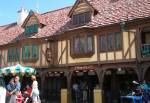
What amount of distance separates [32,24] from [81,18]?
22.2ft

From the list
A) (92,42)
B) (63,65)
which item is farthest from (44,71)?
(92,42)

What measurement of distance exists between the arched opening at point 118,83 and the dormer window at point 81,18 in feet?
14.3

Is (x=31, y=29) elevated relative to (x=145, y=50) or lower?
elevated

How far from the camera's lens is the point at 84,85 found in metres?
25.4

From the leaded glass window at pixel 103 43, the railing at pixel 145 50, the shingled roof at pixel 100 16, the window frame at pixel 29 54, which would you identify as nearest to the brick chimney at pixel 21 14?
the shingled roof at pixel 100 16

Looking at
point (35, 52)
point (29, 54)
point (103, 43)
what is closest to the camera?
point (103, 43)

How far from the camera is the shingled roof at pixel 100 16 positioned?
73.6ft

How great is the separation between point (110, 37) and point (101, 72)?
2.63 meters

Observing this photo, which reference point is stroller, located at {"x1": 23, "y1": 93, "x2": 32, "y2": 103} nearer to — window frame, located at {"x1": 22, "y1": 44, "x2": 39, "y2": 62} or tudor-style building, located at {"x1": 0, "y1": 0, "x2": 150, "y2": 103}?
tudor-style building, located at {"x1": 0, "y1": 0, "x2": 150, "y2": 103}

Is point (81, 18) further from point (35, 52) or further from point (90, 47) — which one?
point (35, 52)

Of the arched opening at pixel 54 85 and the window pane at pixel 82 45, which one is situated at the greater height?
the window pane at pixel 82 45

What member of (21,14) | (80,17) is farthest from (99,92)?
(21,14)

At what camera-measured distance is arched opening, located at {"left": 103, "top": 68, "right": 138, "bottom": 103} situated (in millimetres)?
23484

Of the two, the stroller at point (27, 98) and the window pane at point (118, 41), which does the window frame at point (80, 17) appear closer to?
the window pane at point (118, 41)
